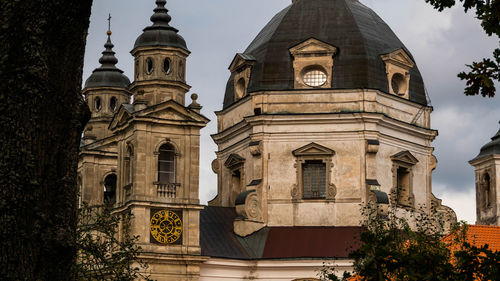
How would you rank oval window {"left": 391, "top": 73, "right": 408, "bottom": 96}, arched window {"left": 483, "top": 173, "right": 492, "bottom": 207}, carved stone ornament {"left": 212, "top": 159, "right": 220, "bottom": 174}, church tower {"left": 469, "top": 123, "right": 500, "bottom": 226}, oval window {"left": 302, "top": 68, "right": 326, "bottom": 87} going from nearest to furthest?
oval window {"left": 302, "top": 68, "right": 326, "bottom": 87} < oval window {"left": 391, "top": 73, "right": 408, "bottom": 96} < carved stone ornament {"left": 212, "top": 159, "right": 220, "bottom": 174} < church tower {"left": 469, "top": 123, "right": 500, "bottom": 226} < arched window {"left": 483, "top": 173, "right": 492, "bottom": 207}

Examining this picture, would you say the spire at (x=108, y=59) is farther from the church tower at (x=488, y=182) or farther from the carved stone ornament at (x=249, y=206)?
the church tower at (x=488, y=182)

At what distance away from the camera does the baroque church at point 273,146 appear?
45.6 meters

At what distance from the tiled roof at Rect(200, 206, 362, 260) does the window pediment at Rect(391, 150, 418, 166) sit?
4.12 m

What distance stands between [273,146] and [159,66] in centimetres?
673

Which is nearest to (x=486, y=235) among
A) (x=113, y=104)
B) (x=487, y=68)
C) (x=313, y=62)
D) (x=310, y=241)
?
(x=310, y=241)

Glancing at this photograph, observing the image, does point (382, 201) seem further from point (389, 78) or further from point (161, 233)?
point (161, 233)

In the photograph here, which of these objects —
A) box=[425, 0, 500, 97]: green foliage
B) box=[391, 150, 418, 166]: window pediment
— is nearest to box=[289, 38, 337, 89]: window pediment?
box=[391, 150, 418, 166]: window pediment

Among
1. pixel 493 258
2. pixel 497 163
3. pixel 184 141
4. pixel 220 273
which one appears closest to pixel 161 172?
pixel 184 141

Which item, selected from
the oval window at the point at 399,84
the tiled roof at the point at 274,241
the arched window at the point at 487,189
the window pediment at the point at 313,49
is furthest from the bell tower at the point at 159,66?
the arched window at the point at 487,189

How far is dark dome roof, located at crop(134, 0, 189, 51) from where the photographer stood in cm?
4703

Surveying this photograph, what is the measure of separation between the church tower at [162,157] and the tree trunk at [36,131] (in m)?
32.8

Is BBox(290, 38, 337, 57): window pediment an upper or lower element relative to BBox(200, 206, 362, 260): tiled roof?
upper

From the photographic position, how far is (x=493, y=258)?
1395 cm

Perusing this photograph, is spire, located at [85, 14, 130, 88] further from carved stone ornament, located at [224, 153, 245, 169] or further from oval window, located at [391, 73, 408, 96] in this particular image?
oval window, located at [391, 73, 408, 96]
